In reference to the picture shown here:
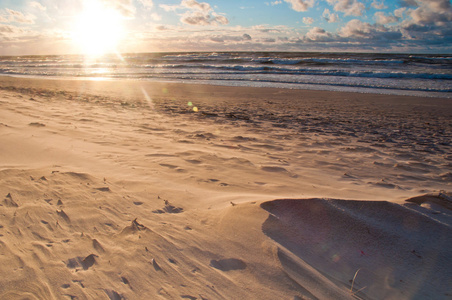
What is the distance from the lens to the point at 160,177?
9.10 feet

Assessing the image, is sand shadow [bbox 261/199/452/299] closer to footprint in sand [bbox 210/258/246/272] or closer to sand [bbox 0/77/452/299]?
sand [bbox 0/77/452/299]

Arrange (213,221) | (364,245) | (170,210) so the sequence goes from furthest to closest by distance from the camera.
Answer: (170,210), (213,221), (364,245)

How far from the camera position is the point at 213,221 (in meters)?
1.96

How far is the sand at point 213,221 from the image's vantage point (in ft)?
4.73

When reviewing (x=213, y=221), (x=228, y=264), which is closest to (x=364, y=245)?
(x=228, y=264)

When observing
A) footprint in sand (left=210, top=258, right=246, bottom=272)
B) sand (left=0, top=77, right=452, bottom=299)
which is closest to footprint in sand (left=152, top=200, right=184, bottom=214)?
sand (left=0, top=77, right=452, bottom=299)

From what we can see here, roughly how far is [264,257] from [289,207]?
0.57m

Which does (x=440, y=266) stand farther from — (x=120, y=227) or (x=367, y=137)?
(x=367, y=137)

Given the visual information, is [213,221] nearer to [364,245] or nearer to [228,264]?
[228,264]

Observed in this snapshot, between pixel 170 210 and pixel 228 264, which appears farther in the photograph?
pixel 170 210

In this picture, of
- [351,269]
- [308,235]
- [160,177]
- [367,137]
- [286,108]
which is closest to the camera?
[351,269]

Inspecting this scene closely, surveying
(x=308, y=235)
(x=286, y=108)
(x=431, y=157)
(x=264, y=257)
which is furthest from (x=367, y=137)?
(x=264, y=257)

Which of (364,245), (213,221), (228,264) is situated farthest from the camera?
(213,221)

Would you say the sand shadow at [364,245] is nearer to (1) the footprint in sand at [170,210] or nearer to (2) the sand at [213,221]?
(2) the sand at [213,221]
